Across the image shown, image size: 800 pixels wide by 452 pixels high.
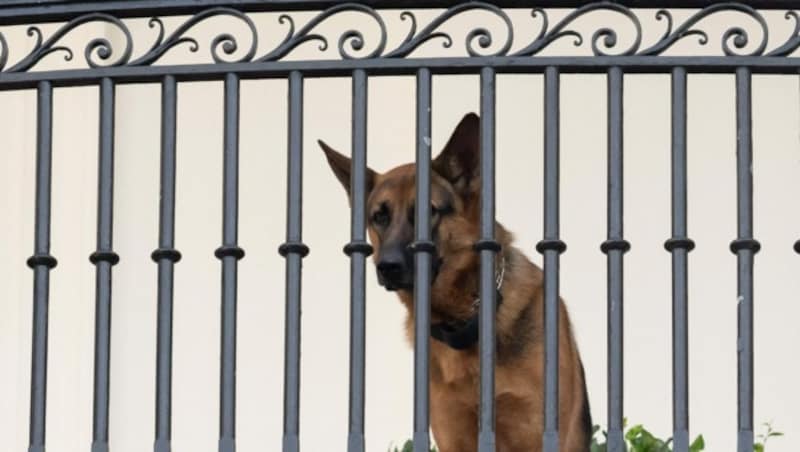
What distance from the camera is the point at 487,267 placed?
18.2 ft

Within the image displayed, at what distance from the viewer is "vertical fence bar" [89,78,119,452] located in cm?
558

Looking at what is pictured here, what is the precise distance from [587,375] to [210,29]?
5.96 ft

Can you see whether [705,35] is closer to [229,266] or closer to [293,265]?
[293,265]

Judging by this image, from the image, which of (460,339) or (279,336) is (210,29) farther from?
(460,339)

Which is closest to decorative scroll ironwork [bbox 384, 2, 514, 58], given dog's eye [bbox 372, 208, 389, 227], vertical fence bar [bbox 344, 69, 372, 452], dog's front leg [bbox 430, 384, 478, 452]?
vertical fence bar [bbox 344, 69, 372, 452]

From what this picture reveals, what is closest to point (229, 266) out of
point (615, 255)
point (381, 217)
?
point (615, 255)

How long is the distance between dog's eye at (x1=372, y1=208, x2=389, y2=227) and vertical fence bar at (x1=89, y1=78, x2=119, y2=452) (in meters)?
1.67

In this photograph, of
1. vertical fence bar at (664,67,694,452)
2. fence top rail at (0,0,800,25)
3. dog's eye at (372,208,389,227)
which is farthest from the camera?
dog's eye at (372,208,389,227)

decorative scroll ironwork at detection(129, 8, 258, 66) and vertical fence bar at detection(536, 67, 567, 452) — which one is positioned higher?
decorative scroll ironwork at detection(129, 8, 258, 66)

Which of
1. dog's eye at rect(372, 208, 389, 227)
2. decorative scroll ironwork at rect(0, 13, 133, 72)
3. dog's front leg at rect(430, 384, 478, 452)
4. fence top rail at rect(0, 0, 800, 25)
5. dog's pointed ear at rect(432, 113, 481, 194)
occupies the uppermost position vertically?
fence top rail at rect(0, 0, 800, 25)

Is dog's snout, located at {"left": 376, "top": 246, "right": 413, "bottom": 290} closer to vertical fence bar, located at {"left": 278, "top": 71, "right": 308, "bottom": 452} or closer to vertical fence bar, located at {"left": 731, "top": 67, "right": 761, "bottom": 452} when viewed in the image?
vertical fence bar, located at {"left": 278, "top": 71, "right": 308, "bottom": 452}

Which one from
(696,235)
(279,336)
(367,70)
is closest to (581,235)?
(696,235)

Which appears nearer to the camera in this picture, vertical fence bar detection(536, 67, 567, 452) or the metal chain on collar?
vertical fence bar detection(536, 67, 567, 452)

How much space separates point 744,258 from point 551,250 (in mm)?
417
